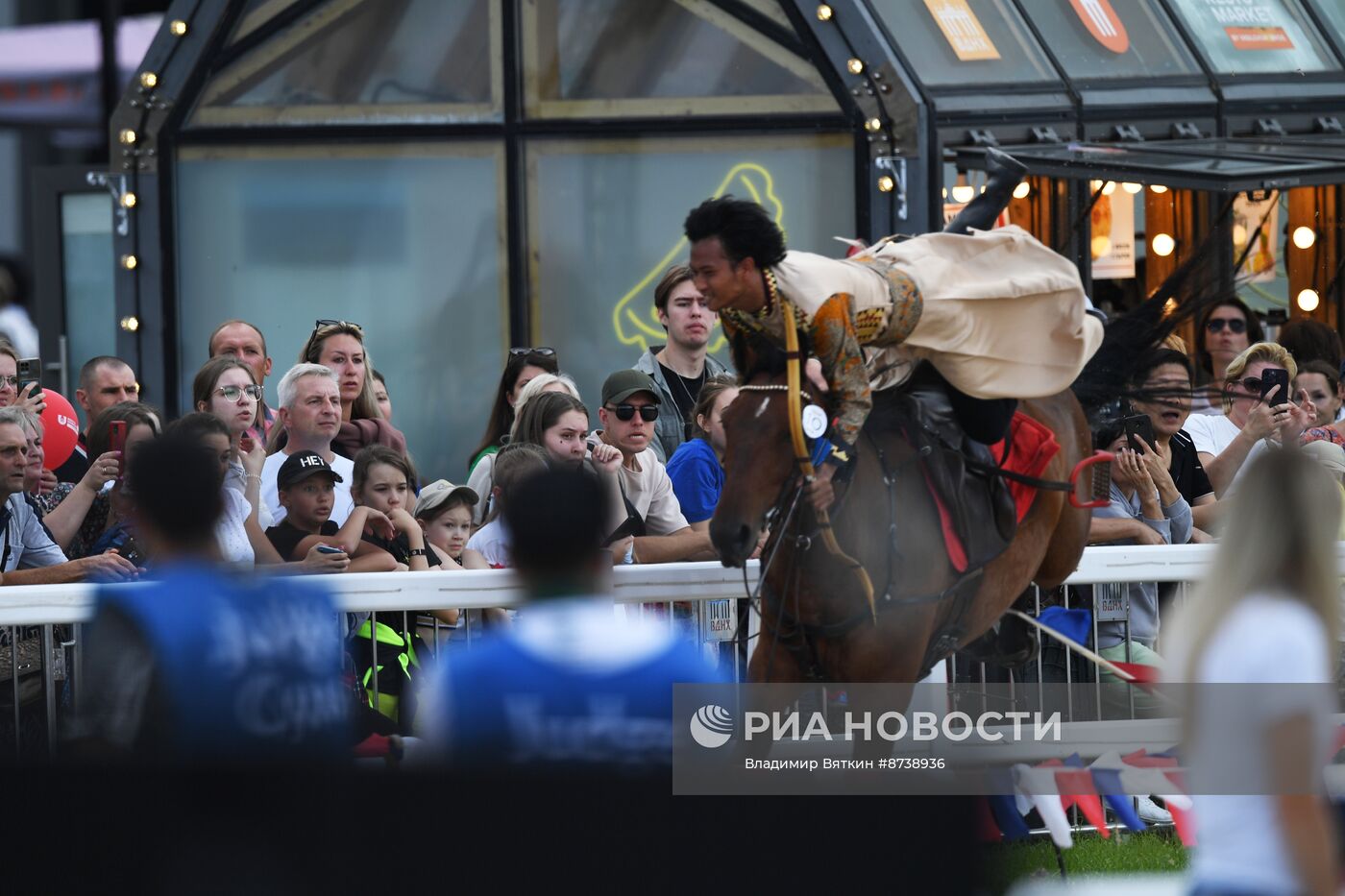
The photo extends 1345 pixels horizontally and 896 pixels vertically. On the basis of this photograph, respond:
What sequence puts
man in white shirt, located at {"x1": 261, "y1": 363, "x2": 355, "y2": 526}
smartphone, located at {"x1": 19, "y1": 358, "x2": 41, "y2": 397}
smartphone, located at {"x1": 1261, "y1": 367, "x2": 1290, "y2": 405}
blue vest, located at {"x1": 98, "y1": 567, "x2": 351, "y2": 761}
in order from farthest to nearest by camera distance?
smartphone, located at {"x1": 19, "y1": 358, "x2": 41, "y2": 397} → smartphone, located at {"x1": 1261, "y1": 367, "x2": 1290, "y2": 405} → man in white shirt, located at {"x1": 261, "y1": 363, "x2": 355, "y2": 526} → blue vest, located at {"x1": 98, "y1": 567, "x2": 351, "y2": 761}

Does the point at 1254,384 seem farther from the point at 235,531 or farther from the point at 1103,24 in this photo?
the point at 1103,24

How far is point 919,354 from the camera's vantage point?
6777 millimetres

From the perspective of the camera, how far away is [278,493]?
8.04m

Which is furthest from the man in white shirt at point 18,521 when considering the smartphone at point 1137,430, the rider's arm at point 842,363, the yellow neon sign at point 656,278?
the yellow neon sign at point 656,278

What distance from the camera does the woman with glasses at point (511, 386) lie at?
922 centimetres

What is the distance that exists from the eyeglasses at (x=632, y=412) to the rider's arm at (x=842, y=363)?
226cm

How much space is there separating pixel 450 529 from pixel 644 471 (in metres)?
0.85

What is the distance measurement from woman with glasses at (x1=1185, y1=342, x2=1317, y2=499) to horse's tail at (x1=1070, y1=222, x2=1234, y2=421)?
20.1 inches

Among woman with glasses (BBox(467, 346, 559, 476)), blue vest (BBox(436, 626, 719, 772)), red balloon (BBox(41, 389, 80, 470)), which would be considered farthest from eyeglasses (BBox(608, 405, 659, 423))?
blue vest (BBox(436, 626, 719, 772))

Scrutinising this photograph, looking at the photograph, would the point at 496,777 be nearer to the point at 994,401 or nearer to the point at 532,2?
the point at 994,401

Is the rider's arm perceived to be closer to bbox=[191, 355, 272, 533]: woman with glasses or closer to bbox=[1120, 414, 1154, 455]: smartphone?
bbox=[1120, 414, 1154, 455]: smartphone

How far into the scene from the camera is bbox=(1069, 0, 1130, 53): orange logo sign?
14.4 meters

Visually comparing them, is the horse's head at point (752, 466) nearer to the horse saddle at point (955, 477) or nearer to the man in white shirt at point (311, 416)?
the horse saddle at point (955, 477)

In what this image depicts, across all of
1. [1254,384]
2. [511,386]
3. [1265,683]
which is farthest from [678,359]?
[1265,683]
